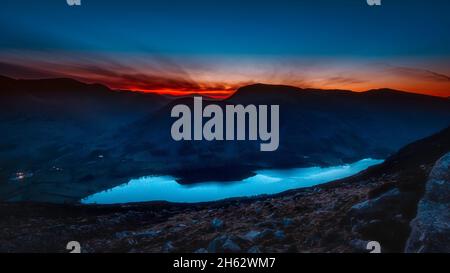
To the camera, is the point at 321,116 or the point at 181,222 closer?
the point at 181,222

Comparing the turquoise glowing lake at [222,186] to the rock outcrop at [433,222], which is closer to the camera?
the rock outcrop at [433,222]

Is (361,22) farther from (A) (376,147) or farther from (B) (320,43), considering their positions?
(A) (376,147)

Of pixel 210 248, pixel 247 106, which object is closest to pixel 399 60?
pixel 247 106

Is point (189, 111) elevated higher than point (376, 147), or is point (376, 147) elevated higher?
point (189, 111)

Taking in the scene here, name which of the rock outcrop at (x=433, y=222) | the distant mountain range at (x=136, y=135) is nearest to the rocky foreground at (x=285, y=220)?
the rock outcrop at (x=433, y=222)

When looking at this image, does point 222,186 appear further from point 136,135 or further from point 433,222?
point 433,222

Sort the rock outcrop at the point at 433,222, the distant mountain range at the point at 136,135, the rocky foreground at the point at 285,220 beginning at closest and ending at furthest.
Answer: the rock outcrop at the point at 433,222
the rocky foreground at the point at 285,220
the distant mountain range at the point at 136,135

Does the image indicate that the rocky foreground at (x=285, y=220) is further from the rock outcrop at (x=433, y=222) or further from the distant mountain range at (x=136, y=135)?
the distant mountain range at (x=136, y=135)
